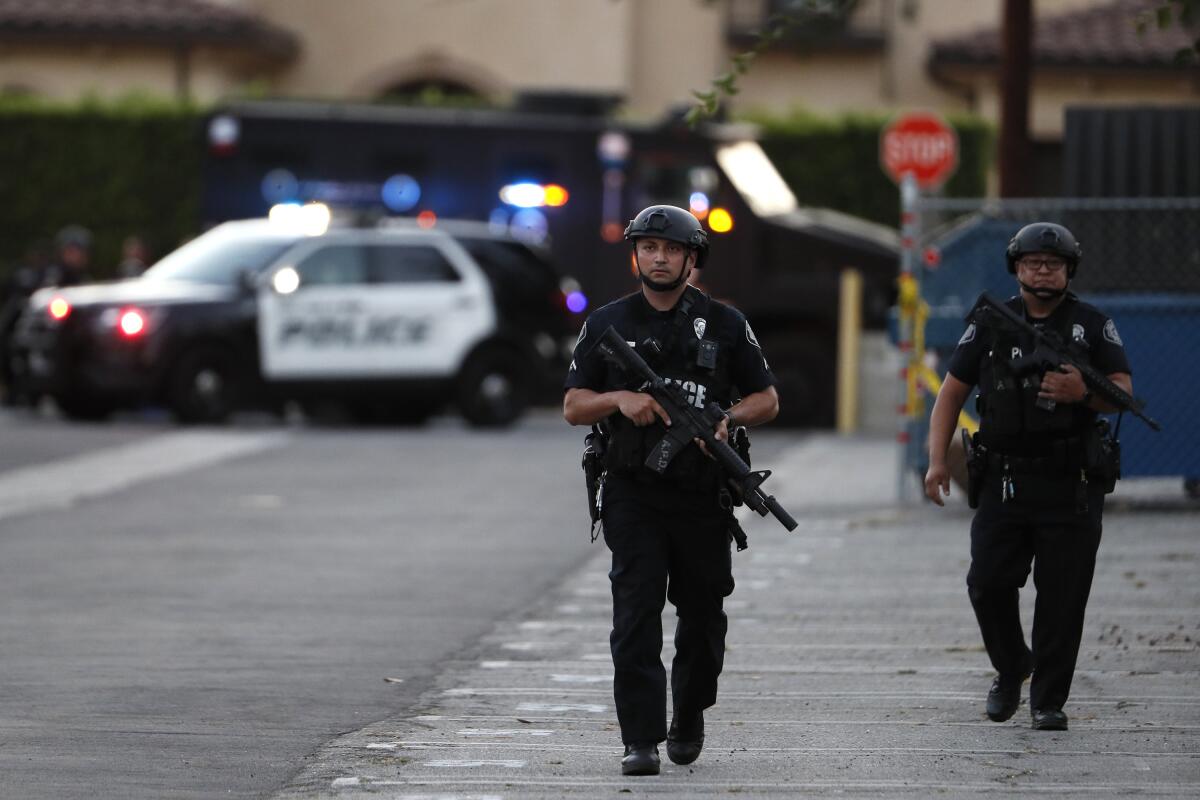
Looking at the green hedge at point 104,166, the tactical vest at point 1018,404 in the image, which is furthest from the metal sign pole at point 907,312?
the green hedge at point 104,166

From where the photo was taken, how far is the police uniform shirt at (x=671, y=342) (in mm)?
7078

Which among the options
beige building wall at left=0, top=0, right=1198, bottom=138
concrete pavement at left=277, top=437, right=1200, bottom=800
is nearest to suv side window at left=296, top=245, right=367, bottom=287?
concrete pavement at left=277, top=437, right=1200, bottom=800

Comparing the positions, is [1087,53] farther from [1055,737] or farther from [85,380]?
[1055,737]

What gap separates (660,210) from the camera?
705cm

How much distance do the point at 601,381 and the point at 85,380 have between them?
14.8 meters

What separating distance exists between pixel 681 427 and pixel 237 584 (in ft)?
17.3

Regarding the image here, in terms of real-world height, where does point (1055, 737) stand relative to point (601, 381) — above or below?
below

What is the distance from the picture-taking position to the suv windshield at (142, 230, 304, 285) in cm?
2177

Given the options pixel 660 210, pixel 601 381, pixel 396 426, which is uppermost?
pixel 660 210

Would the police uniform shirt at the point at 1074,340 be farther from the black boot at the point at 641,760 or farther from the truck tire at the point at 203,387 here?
the truck tire at the point at 203,387

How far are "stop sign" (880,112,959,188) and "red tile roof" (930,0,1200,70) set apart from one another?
29.9 feet

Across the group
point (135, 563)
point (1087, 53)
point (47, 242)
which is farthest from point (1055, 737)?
point (1087, 53)

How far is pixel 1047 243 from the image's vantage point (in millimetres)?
7648

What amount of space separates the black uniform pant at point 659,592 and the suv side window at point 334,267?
14.9 metres
